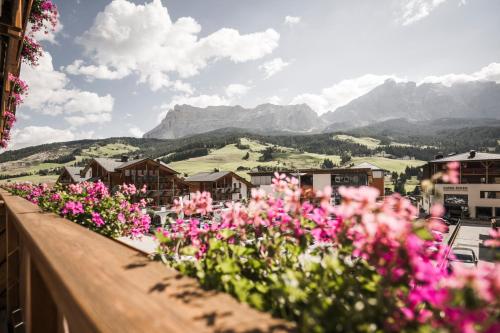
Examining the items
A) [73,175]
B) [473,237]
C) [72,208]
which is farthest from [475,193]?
[73,175]

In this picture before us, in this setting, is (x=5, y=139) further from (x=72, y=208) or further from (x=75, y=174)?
(x=75, y=174)

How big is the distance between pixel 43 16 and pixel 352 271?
7.90 m

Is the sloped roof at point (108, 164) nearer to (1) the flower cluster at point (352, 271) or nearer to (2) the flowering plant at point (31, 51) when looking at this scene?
(2) the flowering plant at point (31, 51)

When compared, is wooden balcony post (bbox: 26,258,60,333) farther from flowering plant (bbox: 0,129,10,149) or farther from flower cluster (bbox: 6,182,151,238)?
flowering plant (bbox: 0,129,10,149)

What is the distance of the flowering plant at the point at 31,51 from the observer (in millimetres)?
6758

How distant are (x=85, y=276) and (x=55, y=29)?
7.25 meters

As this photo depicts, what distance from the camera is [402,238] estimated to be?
3.25ft

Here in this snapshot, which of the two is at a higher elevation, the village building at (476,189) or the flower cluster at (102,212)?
the flower cluster at (102,212)

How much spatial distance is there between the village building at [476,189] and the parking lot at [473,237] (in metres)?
3.01

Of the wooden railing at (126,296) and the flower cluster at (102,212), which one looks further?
the flower cluster at (102,212)

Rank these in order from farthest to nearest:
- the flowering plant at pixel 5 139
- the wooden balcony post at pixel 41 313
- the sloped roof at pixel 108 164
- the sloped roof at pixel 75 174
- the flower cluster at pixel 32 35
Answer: the sloped roof at pixel 75 174 < the sloped roof at pixel 108 164 < the flowering plant at pixel 5 139 < the flower cluster at pixel 32 35 < the wooden balcony post at pixel 41 313

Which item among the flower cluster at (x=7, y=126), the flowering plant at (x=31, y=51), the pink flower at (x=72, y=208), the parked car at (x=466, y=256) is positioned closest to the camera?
the pink flower at (x=72, y=208)

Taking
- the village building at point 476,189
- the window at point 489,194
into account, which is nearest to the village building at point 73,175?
the village building at point 476,189

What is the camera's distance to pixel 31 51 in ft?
22.6
